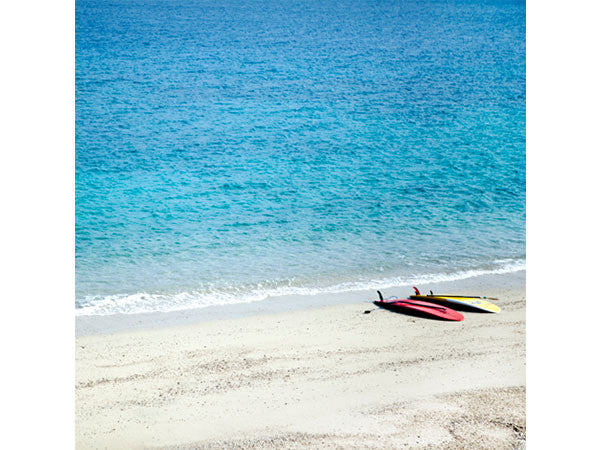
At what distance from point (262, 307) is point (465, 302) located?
1.72 metres

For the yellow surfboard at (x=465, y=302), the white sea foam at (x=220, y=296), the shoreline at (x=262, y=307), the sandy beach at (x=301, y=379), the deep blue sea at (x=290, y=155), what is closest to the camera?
the sandy beach at (x=301, y=379)

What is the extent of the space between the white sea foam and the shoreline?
0.08 meters

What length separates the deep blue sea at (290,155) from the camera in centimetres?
643

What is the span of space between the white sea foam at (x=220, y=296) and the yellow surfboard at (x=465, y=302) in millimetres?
571

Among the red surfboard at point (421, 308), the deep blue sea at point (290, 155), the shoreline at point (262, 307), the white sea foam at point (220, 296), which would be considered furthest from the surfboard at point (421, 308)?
the deep blue sea at point (290, 155)

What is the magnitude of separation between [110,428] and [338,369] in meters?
1.52

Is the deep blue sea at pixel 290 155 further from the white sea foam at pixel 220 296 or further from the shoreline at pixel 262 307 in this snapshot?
the shoreline at pixel 262 307

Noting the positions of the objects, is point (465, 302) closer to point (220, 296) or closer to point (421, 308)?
point (421, 308)

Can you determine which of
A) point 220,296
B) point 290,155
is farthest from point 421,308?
point 290,155

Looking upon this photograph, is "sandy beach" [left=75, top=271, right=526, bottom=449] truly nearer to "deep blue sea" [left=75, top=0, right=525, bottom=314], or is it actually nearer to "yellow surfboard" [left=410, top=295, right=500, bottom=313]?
"yellow surfboard" [left=410, top=295, right=500, bottom=313]

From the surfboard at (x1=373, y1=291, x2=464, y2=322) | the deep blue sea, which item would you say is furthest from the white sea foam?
the surfboard at (x1=373, y1=291, x2=464, y2=322)

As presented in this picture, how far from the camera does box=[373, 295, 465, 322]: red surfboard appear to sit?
516cm

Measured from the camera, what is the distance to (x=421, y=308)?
5.24 m
